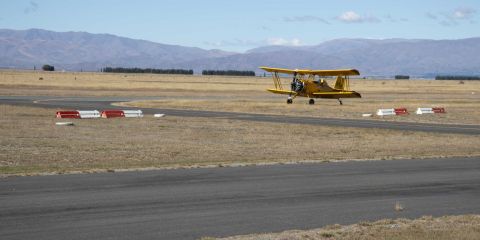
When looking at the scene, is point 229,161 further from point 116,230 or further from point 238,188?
point 116,230

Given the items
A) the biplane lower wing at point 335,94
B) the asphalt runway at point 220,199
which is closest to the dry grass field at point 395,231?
the asphalt runway at point 220,199

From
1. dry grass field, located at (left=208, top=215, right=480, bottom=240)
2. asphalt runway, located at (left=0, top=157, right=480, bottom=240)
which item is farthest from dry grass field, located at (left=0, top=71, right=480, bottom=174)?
dry grass field, located at (left=208, top=215, right=480, bottom=240)

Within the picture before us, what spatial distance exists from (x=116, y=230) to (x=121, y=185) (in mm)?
5530

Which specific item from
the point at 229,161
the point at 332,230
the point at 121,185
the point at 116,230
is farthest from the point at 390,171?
the point at 116,230

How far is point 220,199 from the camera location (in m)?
15.9

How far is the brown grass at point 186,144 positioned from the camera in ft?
79.0

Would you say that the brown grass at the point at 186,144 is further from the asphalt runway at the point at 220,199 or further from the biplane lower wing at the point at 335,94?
the biplane lower wing at the point at 335,94

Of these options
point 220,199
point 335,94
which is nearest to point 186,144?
point 220,199

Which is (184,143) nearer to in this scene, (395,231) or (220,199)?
(220,199)

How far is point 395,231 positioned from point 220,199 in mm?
4655

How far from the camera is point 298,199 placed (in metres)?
16.1

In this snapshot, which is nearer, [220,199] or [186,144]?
[220,199]

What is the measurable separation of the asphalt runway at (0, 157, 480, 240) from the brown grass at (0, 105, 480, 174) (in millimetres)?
2935

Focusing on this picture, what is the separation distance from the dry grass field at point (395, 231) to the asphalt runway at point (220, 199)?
68 cm
